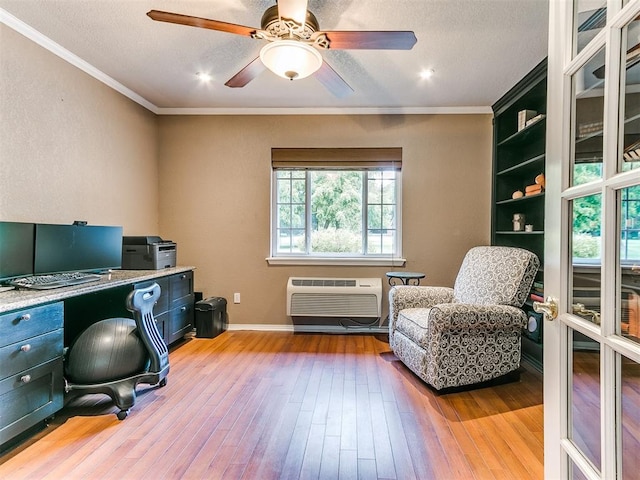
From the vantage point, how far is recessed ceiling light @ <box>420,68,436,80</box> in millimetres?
2965

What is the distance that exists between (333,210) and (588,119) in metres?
3.26

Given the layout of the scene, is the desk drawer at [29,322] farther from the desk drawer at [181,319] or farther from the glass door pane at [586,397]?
the glass door pane at [586,397]

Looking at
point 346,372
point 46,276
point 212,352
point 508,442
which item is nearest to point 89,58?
point 46,276

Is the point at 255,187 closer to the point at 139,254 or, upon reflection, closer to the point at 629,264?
the point at 139,254

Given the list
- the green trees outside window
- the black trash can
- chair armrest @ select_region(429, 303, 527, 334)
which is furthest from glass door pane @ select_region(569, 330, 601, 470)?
the black trash can

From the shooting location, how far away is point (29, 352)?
5.94ft

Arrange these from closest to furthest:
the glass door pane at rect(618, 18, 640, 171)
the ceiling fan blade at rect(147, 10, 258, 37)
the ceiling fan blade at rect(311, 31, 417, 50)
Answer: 1. the glass door pane at rect(618, 18, 640, 171)
2. the ceiling fan blade at rect(147, 10, 258, 37)
3. the ceiling fan blade at rect(311, 31, 417, 50)

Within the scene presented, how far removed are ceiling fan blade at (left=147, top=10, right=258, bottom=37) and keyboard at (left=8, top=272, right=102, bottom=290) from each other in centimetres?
169

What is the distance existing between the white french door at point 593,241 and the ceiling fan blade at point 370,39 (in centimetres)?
100

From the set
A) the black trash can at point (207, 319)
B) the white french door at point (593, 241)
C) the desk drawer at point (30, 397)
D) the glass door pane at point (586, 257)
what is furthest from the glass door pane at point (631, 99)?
the black trash can at point (207, 319)

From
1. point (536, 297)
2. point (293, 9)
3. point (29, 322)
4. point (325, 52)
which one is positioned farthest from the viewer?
point (536, 297)

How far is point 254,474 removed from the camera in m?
1.60

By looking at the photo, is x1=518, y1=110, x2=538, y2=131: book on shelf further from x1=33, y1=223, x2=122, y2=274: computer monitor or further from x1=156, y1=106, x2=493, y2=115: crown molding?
x1=33, y1=223, x2=122, y2=274: computer monitor

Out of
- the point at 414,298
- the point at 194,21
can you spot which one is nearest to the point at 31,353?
the point at 194,21
